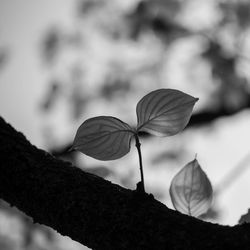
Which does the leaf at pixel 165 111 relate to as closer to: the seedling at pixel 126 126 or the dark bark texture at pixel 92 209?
the seedling at pixel 126 126

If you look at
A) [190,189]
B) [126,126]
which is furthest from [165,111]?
[190,189]

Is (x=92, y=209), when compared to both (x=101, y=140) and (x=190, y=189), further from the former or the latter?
(x=190, y=189)

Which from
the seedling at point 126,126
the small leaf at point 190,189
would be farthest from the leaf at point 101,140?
the small leaf at point 190,189

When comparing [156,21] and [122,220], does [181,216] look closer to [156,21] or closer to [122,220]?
[122,220]

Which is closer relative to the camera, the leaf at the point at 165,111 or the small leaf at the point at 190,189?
the leaf at the point at 165,111

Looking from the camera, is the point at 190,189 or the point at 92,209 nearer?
the point at 92,209

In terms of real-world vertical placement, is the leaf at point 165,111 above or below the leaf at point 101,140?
above
